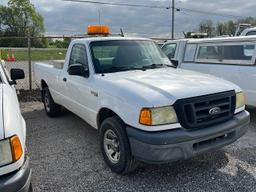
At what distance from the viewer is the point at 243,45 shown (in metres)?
5.79

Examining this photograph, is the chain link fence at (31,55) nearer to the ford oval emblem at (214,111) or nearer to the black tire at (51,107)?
the black tire at (51,107)

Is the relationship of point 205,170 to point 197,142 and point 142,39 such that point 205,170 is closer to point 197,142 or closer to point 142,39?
point 197,142

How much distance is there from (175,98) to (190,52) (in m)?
4.13

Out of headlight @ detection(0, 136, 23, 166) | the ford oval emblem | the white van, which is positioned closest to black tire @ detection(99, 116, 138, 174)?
the ford oval emblem

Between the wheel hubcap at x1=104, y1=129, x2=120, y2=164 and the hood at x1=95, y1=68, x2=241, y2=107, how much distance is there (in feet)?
1.93

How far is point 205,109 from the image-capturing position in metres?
3.40

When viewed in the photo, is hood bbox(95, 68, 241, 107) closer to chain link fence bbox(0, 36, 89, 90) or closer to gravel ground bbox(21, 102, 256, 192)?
gravel ground bbox(21, 102, 256, 192)

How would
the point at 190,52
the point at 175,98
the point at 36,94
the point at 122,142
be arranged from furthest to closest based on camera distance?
the point at 36,94 < the point at 190,52 < the point at 122,142 < the point at 175,98

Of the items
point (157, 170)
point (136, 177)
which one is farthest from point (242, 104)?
point (136, 177)

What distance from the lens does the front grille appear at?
324 centimetres

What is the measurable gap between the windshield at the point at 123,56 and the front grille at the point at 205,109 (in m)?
1.37

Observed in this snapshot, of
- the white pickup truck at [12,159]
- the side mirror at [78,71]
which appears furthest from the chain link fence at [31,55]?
the white pickup truck at [12,159]

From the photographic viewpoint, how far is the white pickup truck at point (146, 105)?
125 inches

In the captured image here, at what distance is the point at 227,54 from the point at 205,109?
3.16 m
